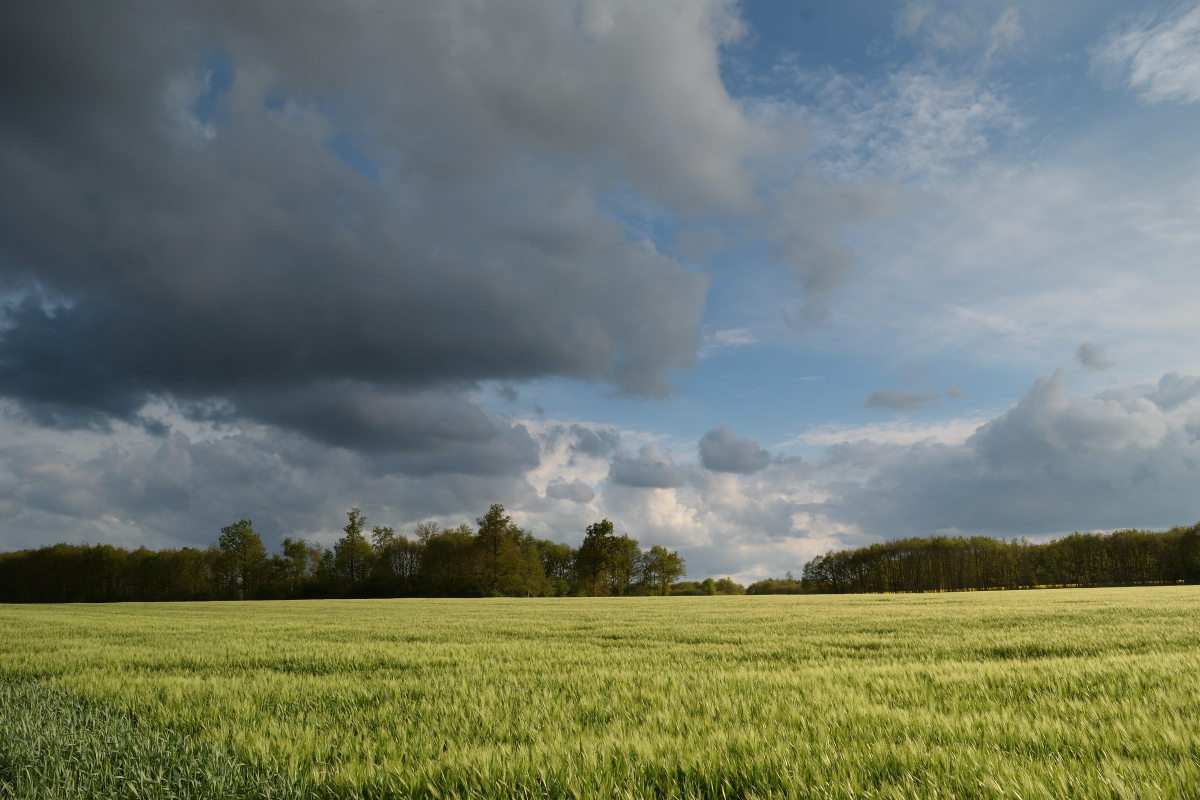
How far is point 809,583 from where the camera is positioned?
437ft

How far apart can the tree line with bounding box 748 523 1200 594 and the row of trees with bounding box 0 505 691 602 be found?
192 ft

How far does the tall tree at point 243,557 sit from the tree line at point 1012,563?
110 m

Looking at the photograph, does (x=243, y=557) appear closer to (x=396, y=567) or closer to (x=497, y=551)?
(x=396, y=567)

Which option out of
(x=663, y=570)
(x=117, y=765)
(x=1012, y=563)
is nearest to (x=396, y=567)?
(x=663, y=570)

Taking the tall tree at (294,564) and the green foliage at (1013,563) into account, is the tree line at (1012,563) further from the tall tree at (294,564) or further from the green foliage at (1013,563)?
the tall tree at (294,564)

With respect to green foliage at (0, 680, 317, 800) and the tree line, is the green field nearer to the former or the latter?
green foliage at (0, 680, 317, 800)

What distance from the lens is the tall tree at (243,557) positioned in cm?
8588

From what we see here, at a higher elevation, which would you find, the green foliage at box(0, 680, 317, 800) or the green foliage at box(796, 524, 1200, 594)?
the green foliage at box(0, 680, 317, 800)

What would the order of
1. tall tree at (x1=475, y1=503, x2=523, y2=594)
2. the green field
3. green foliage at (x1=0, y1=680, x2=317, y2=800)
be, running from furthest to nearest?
1. tall tree at (x1=475, y1=503, x2=523, y2=594)
2. green foliage at (x1=0, y1=680, x2=317, y2=800)
3. the green field

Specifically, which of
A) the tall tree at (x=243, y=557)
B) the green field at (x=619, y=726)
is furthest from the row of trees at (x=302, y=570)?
the green field at (x=619, y=726)

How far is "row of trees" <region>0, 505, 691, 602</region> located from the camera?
282ft

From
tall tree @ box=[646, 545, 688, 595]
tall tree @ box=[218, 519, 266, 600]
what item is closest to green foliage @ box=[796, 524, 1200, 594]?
tall tree @ box=[646, 545, 688, 595]

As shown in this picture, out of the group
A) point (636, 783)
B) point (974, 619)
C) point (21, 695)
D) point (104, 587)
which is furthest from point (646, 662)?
point (104, 587)

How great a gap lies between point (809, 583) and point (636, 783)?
474 ft
